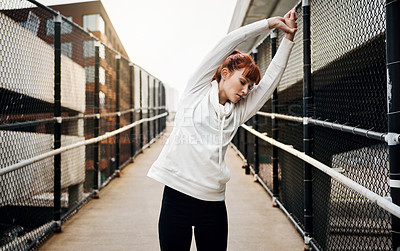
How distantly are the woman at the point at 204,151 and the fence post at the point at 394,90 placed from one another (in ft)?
1.47

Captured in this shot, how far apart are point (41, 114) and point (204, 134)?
2.52 meters

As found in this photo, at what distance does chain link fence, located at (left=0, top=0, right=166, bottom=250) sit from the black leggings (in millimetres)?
1289

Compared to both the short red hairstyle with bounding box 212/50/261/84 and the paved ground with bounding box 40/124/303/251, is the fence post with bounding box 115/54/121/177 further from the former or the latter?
the short red hairstyle with bounding box 212/50/261/84

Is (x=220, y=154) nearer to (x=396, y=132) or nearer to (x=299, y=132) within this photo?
(x=396, y=132)

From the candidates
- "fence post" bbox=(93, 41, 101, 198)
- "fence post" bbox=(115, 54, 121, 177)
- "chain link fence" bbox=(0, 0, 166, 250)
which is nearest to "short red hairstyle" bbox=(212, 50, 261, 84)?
"chain link fence" bbox=(0, 0, 166, 250)

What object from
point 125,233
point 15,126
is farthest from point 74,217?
point 15,126

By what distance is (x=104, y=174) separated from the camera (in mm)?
6203

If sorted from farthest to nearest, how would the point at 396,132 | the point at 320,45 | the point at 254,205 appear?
the point at 254,205 < the point at 320,45 < the point at 396,132

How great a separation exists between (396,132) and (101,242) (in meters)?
2.67

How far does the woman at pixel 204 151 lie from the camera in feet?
5.33

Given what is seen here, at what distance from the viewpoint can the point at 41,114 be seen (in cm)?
356

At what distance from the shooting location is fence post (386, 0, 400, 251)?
1501 mm

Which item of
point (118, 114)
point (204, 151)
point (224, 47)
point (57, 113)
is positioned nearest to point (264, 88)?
point (224, 47)

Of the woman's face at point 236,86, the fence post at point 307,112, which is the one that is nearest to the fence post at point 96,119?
the fence post at point 307,112
